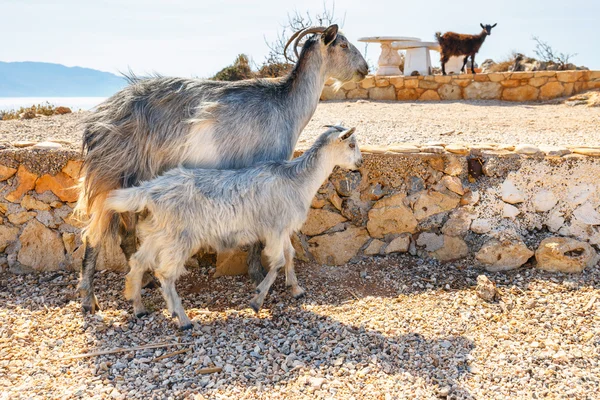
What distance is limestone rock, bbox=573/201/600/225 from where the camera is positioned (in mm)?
5219

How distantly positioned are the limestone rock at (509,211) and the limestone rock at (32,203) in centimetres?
439

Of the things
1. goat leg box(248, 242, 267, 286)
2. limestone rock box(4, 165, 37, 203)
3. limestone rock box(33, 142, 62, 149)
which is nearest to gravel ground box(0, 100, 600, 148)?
limestone rock box(33, 142, 62, 149)

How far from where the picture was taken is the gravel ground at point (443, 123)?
22.4 feet

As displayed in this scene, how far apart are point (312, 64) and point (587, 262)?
3.00 m

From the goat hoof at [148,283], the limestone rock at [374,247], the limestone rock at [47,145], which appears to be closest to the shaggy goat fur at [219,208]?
the goat hoof at [148,283]

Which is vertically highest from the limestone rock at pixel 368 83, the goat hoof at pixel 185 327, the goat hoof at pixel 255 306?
the limestone rock at pixel 368 83

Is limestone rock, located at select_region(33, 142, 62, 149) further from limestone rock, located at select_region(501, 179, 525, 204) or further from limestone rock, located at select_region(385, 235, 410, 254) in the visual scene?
limestone rock, located at select_region(501, 179, 525, 204)

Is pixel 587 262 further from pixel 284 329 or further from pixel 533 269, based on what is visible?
pixel 284 329

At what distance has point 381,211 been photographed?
5.43m

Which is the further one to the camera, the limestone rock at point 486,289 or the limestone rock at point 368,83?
the limestone rock at point 368,83

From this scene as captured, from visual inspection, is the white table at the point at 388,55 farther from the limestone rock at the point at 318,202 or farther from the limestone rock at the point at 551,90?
the limestone rock at the point at 318,202

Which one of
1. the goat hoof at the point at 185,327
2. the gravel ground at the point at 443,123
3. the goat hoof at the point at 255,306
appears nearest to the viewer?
the goat hoof at the point at 185,327

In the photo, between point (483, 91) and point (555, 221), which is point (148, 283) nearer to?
point (555, 221)

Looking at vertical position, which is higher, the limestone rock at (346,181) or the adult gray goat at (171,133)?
the adult gray goat at (171,133)
